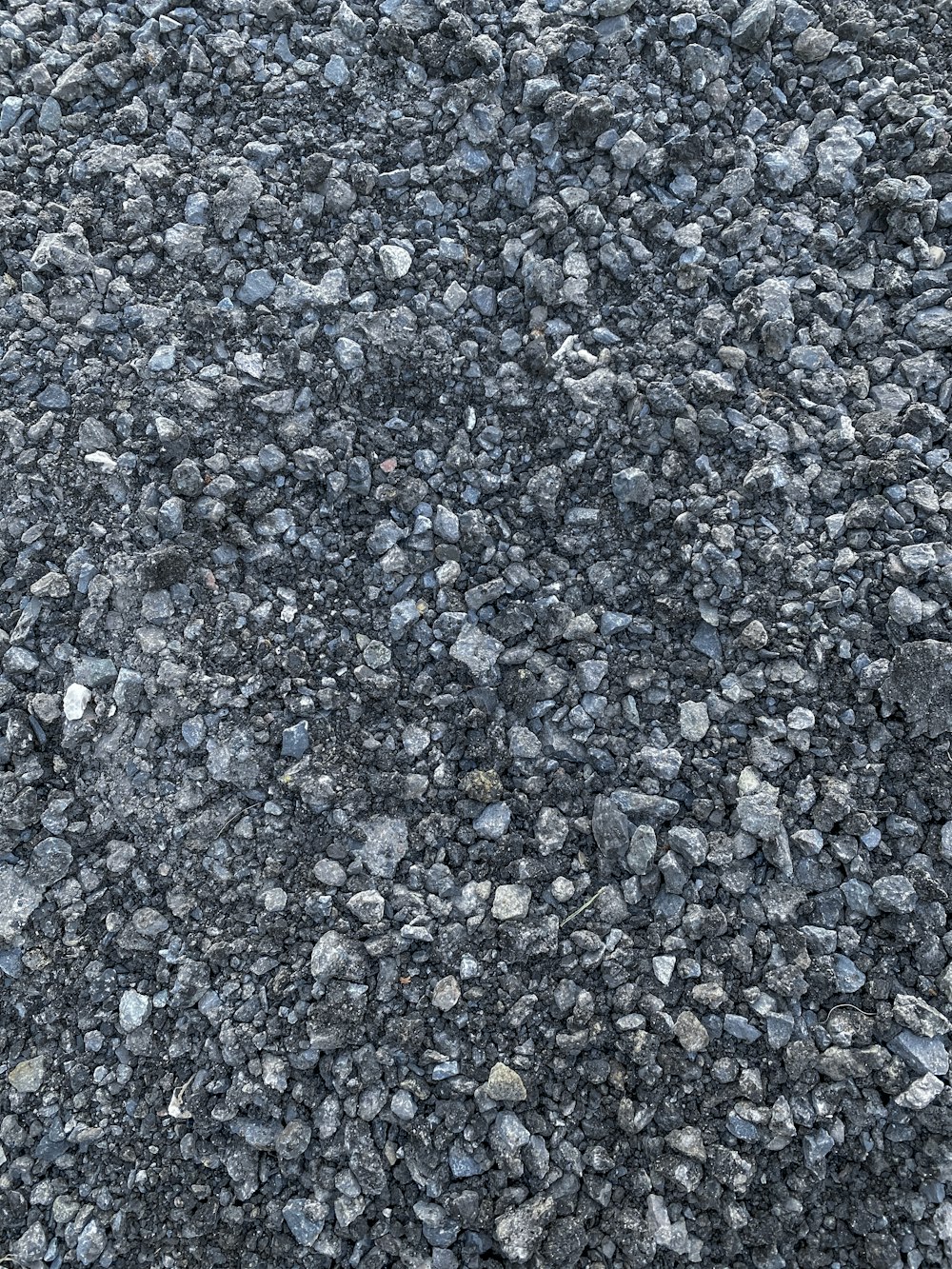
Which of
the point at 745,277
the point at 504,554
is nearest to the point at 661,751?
the point at 504,554

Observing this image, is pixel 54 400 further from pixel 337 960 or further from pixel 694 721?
pixel 694 721

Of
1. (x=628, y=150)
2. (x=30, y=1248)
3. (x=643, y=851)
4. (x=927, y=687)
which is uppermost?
(x=628, y=150)

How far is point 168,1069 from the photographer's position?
209 centimetres

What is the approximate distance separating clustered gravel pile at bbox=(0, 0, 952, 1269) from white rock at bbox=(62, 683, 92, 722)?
0.01 m

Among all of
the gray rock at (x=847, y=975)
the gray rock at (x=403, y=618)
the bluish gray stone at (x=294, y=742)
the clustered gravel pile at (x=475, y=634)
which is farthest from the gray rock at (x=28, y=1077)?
the gray rock at (x=847, y=975)

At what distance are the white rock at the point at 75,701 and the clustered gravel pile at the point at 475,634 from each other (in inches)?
0.5

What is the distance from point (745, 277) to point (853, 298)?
30cm

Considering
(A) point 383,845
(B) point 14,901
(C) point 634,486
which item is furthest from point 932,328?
(B) point 14,901

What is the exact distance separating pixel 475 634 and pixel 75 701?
98cm

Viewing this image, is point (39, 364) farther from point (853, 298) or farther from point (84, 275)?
point (853, 298)

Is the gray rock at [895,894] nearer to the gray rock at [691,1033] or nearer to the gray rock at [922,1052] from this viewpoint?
the gray rock at [922,1052]

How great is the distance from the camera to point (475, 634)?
7.49ft

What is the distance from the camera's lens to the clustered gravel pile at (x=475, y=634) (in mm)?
2000

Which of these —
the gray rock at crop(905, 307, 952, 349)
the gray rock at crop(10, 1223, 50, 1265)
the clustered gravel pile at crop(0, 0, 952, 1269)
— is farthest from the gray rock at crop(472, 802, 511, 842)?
the gray rock at crop(905, 307, 952, 349)
